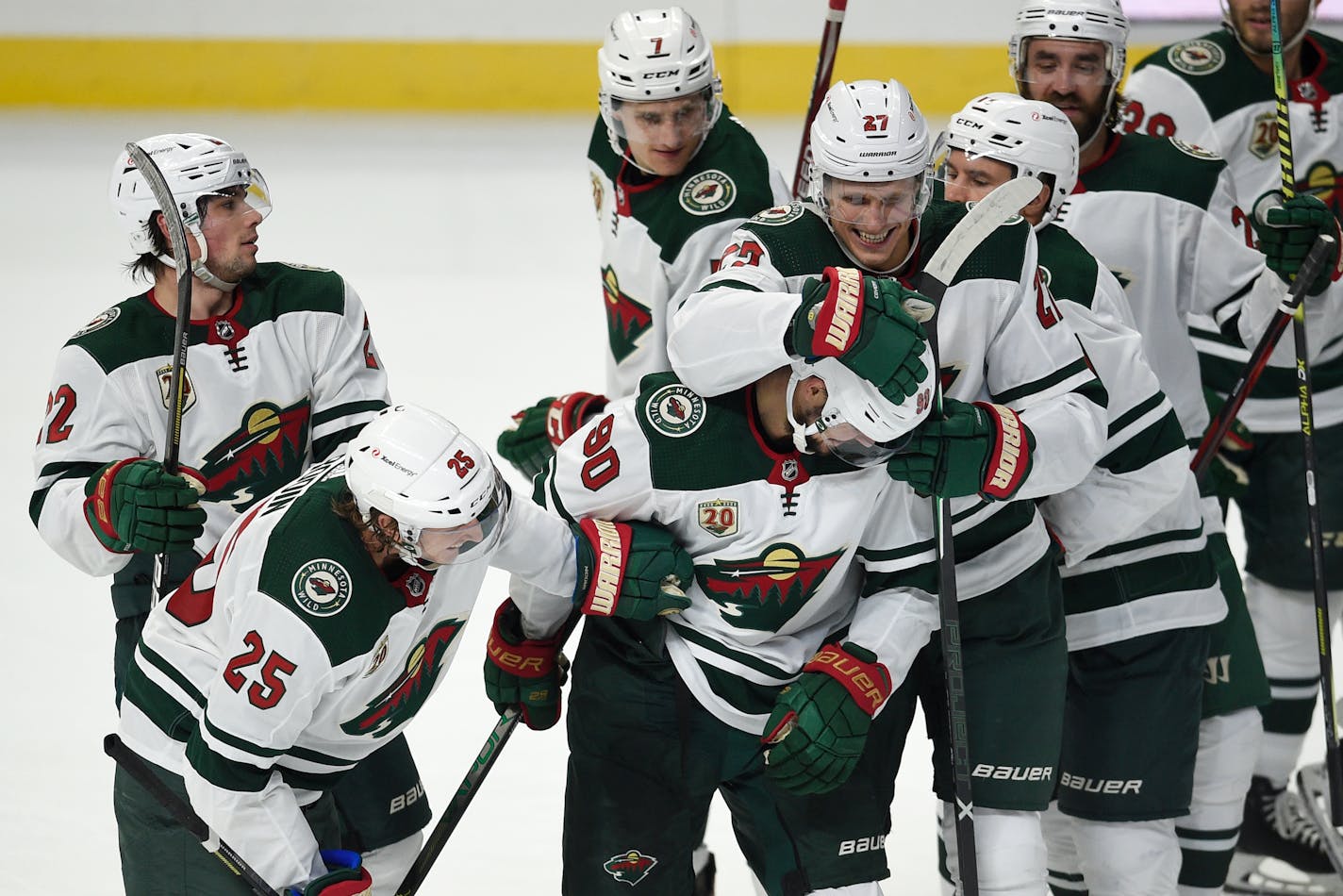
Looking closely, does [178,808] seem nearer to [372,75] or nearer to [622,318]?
[622,318]

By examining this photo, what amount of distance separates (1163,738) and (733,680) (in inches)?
29.7

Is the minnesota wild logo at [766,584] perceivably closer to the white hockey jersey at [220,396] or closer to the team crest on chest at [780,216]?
the team crest on chest at [780,216]

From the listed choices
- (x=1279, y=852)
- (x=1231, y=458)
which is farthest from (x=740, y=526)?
(x=1279, y=852)

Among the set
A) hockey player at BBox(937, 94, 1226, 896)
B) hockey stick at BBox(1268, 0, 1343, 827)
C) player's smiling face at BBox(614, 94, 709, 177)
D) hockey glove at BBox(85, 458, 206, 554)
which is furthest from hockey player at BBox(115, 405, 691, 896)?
hockey stick at BBox(1268, 0, 1343, 827)

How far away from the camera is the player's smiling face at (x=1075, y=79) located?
9.83ft

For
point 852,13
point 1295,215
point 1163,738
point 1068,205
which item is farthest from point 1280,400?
point 852,13

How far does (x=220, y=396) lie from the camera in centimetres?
262

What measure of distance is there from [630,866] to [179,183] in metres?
1.22

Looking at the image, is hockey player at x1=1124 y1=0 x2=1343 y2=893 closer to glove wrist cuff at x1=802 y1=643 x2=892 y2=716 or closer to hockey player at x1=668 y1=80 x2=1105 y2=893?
hockey player at x1=668 y1=80 x2=1105 y2=893

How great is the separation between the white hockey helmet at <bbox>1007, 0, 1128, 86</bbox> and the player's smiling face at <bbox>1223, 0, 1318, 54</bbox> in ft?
1.63

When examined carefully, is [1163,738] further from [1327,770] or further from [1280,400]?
[1280,400]

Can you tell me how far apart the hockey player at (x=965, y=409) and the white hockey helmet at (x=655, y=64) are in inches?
28.7

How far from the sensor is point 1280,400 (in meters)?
3.45

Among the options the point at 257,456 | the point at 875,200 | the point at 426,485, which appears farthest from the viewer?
the point at 257,456
